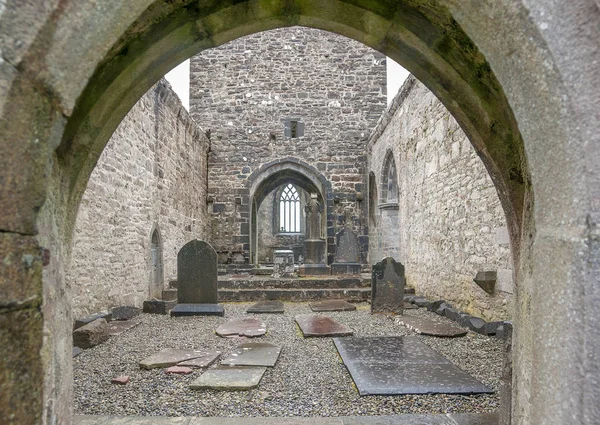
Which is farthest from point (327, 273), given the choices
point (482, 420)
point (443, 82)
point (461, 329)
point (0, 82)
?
point (0, 82)

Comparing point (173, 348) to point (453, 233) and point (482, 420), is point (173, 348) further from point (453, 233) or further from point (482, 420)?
point (453, 233)

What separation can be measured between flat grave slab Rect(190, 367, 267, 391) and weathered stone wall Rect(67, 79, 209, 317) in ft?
5.42

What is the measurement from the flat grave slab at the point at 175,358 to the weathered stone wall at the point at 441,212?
3.31m

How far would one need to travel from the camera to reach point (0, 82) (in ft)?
3.28

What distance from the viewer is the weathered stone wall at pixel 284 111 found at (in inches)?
536

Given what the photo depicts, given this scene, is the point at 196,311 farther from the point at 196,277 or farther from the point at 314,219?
the point at 314,219

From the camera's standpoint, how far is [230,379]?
332cm

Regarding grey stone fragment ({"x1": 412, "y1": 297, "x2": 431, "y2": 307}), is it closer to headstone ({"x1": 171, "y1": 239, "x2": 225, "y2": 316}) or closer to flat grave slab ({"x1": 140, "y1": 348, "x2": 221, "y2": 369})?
headstone ({"x1": 171, "y1": 239, "x2": 225, "y2": 316})

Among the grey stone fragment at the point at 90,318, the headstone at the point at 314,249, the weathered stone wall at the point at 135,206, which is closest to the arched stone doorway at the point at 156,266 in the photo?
the weathered stone wall at the point at 135,206

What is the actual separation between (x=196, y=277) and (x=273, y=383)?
385 cm

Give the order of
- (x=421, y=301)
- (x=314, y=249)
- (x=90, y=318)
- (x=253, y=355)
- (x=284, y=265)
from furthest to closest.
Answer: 1. (x=314, y=249)
2. (x=284, y=265)
3. (x=421, y=301)
4. (x=90, y=318)
5. (x=253, y=355)

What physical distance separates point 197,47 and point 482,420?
2400mm

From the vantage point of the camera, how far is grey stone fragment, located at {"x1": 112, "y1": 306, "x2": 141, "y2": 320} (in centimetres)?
621

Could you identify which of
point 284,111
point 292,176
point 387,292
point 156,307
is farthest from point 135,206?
point 284,111
